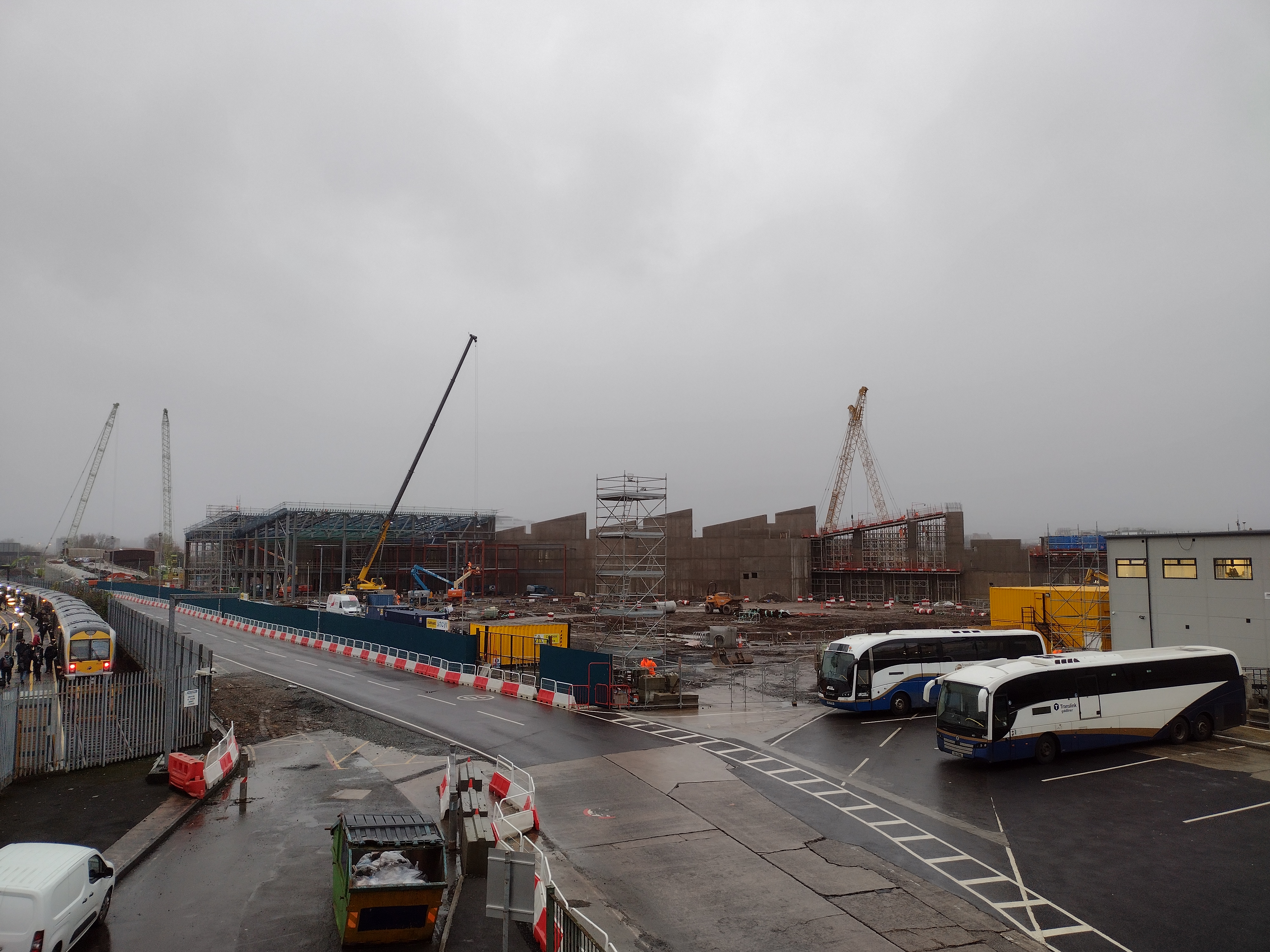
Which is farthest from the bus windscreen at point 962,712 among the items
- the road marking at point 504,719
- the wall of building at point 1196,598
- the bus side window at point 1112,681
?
the wall of building at point 1196,598

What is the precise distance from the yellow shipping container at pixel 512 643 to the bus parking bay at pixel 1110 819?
1585cm

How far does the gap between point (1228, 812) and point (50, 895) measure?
21.2 m

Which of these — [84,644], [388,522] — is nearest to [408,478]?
[388,522]

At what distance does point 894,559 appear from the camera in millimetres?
105375

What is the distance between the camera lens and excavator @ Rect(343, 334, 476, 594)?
309 ft

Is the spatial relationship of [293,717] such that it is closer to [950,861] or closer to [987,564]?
[950,861]

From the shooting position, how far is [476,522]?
4675 inches

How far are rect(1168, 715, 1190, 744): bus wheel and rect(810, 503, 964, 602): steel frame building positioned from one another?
76734 millimetres

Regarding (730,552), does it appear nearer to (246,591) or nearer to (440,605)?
(440,605)

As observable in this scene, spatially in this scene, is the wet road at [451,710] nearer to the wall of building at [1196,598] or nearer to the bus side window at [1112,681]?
the bus side window at [1112,681]

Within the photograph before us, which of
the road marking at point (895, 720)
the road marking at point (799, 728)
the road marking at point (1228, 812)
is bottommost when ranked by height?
the road marking at point (895, 720)

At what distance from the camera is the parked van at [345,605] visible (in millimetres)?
63250

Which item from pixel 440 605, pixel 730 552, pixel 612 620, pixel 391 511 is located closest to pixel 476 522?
pixel 391 511

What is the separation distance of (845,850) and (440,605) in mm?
79736
